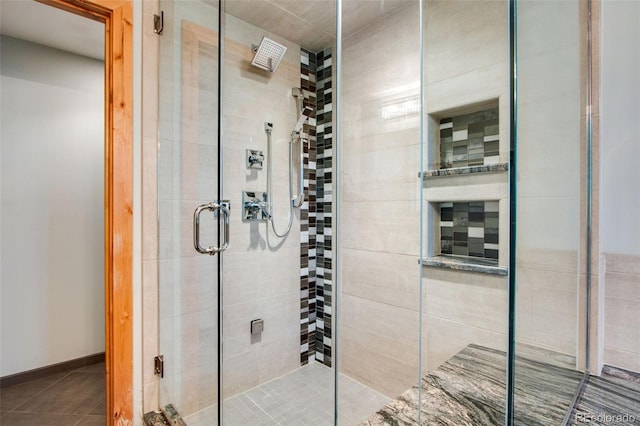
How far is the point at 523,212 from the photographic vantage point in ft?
2.10

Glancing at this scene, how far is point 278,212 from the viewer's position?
5.66 feet

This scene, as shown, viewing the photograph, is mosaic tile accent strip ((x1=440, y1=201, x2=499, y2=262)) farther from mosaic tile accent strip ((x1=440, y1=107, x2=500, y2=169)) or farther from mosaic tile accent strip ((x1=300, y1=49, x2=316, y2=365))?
mosaic tile accent strip ((x1=300, y1=49, x2=316, y2=365))

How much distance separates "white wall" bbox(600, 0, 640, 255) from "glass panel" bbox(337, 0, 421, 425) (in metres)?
0.64

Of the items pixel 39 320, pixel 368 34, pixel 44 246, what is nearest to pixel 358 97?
pixel 368 34

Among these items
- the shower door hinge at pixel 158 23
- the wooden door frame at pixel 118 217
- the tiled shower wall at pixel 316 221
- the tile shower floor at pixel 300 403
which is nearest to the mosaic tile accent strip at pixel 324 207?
the tiled shower wall at pixel 316 221

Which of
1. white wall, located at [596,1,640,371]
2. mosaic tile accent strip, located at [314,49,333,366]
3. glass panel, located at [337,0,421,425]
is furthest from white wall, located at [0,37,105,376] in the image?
white wall, located at [596,1,640,371]

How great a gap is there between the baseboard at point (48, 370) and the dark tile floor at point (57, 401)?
0.11 ft

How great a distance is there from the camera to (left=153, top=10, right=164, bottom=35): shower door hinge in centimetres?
148

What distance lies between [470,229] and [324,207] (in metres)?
0.84

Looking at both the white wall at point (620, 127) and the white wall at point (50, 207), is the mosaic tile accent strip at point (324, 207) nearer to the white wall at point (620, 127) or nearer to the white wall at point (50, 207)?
the white wall at point (620, 127)

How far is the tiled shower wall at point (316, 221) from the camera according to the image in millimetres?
1649

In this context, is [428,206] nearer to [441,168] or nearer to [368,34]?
[441,168]

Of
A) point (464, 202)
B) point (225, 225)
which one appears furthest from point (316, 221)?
point (464, 202)

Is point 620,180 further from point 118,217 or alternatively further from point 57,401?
point 57,401
